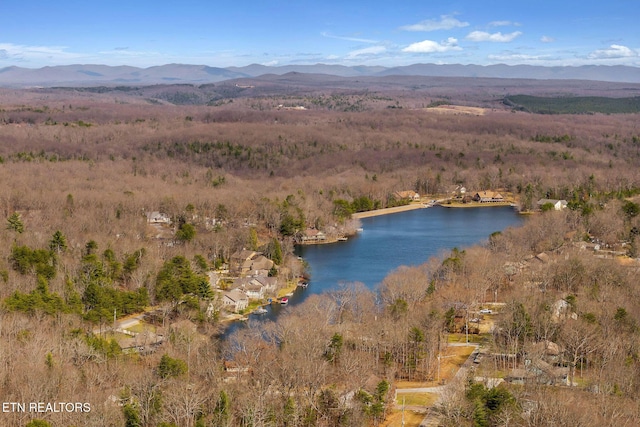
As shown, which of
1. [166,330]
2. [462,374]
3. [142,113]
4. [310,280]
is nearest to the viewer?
[462,374]

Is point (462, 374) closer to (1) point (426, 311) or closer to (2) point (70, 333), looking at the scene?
(1) point (426, 311)

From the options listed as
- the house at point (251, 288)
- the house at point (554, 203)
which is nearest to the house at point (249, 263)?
the house at point (251, 288)

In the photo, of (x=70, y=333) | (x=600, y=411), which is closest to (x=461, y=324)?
(x=600, y=411)

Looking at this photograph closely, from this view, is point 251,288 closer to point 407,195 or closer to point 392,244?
point 392,244

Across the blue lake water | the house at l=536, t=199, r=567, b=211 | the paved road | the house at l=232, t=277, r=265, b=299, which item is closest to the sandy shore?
the blue lake water

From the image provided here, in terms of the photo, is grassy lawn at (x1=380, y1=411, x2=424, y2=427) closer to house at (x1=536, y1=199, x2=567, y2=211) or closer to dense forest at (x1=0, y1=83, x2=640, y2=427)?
dense forest at (x1=0, y1=83, x2=640, y2=427)

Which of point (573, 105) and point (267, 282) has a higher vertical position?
point (573, 105)

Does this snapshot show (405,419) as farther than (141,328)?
No

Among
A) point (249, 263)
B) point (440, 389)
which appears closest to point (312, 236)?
point (249, 263)
